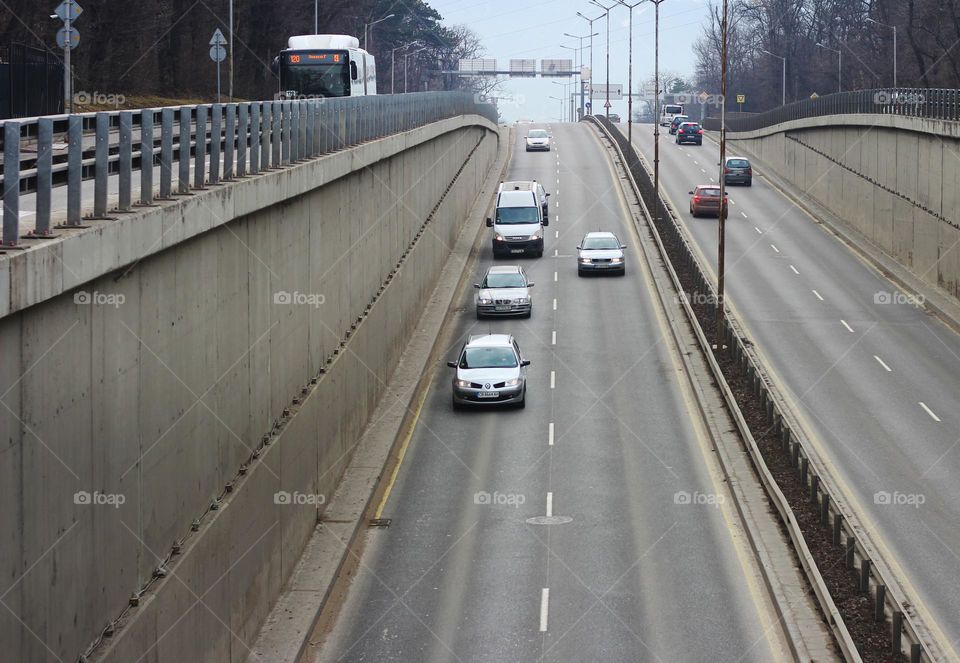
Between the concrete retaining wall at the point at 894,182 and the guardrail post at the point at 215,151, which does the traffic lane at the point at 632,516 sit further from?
the concrete retaining wall at the point at 894,182

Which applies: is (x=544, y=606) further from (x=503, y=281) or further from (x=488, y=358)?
(x=503, y=281)

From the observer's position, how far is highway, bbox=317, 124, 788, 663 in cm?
2027

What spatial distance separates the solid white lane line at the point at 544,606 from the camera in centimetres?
2064

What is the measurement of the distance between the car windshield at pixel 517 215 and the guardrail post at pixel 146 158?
4046 centimetres

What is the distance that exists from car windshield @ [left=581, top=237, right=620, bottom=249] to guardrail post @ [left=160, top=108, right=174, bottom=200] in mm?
36253

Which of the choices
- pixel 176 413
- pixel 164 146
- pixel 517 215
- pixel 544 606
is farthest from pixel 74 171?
pixel 517 215

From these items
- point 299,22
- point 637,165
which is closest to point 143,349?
point 637,165

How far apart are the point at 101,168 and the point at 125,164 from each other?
833 mm

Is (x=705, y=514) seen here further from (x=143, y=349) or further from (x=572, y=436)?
(x=143, y=349)

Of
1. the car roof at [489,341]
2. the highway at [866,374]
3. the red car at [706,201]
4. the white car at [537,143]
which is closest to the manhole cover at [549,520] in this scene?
the highway at [866,374]

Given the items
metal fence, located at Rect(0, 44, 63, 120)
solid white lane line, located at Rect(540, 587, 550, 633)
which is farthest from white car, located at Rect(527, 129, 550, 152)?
solid white lane line, located at Rect(540, 587, 550, 633)

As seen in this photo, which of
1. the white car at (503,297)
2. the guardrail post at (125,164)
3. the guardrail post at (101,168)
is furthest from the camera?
the white car at (503,297)

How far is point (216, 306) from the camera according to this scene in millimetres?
17047

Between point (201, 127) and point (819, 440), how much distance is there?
60.1 ft
